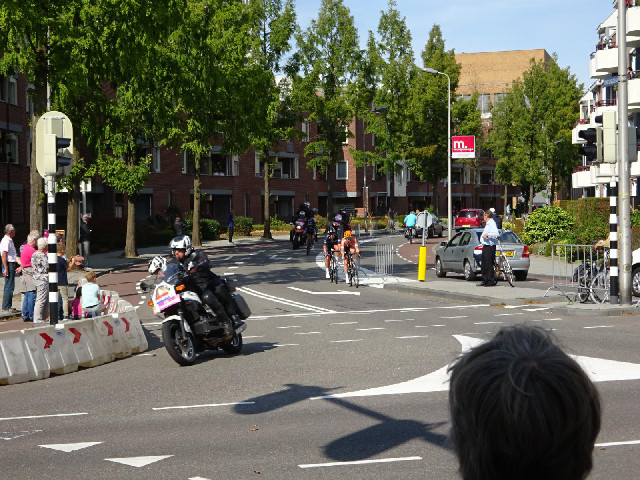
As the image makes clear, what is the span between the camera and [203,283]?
11586 millimetres

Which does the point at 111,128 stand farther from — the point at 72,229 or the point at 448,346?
the point at 448,346

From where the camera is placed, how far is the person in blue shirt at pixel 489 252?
21438 mm

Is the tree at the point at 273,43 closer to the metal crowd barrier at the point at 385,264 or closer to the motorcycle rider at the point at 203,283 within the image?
the metal crowd barrier at the point at 385,264

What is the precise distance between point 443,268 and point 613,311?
10.4 m

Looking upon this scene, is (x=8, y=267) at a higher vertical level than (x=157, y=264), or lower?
lower

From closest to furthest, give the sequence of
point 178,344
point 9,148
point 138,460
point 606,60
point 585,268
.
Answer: point 138,460
point 178,344
point 585,268
point 9,148
point 606,60

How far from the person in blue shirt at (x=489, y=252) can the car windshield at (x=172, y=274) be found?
11587 mm

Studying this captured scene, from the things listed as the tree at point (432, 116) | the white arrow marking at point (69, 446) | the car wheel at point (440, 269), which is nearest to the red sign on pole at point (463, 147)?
the car wheel at point (440, 269)

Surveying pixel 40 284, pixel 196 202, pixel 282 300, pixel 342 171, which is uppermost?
pixel 342 171

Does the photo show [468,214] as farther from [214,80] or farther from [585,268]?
[585,268]

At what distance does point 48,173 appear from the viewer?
516 inches

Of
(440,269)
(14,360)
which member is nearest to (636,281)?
(440,269)

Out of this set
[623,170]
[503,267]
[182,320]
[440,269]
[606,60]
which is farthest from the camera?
[606,60]

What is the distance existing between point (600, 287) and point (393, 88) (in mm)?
54769
